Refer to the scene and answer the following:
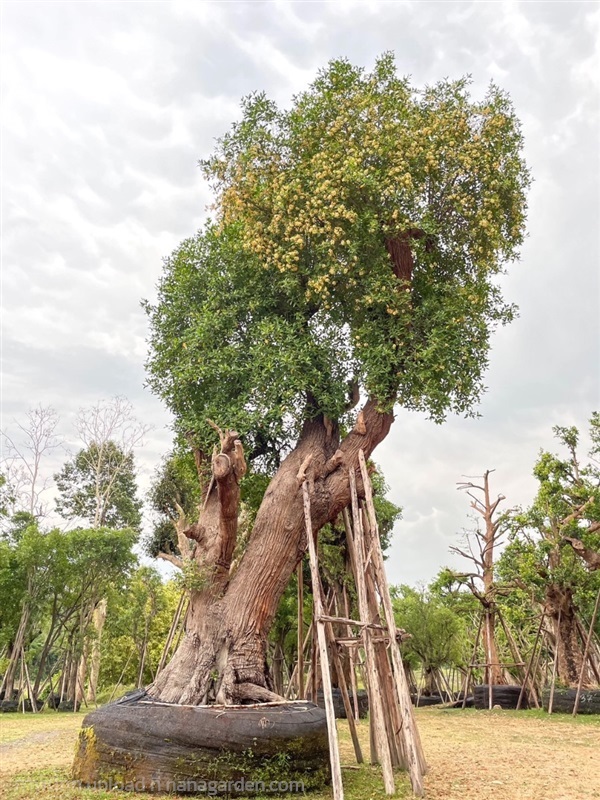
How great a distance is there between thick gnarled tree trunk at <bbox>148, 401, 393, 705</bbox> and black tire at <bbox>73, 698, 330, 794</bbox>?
0.97m

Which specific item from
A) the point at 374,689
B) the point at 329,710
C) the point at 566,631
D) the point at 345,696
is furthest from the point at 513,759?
the point at 566,631

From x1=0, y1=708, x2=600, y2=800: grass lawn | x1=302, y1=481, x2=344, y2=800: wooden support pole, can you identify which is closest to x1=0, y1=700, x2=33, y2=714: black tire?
x1=0, y1=708, x2=600, y2=800: grass lawn

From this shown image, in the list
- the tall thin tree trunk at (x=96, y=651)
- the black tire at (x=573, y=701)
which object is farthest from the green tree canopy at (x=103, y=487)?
the black tire at (x=573, y=701)

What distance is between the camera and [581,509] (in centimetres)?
1394

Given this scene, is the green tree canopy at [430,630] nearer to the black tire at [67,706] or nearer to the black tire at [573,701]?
the black tire at [573,701]

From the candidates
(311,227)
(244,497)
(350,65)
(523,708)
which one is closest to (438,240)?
(311,227)

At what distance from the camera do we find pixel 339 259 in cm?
877

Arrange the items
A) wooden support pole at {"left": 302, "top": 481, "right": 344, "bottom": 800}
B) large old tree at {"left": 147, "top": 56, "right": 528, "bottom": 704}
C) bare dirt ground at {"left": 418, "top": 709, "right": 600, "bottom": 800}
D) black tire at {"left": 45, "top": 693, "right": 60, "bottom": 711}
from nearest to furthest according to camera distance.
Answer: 1. wooden support pole at {"left": 302, "top": 481, "right": 344, "bottom": 800}
2. bare dirt ground at {"left": 418, "top": 709, "right": 600, "bottom": 800}
3. large old tree at {"left": 147, "top": 56, "right": 528, "bottom": 704}
4. black tire at {"left": 45, "top": 693, "right": 60, "bottom": 711}

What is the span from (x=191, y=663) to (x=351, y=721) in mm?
1878

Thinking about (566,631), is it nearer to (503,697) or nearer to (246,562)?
(503,697)

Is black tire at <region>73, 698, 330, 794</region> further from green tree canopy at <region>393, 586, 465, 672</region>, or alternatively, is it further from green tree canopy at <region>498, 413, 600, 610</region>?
green tree canopy at <region>393, 586, 465, 672</region>

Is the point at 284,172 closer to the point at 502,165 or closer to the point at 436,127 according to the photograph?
the point at 436,127

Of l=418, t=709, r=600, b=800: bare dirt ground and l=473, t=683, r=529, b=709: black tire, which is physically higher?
l=473, t=683, r=529, b=709: black tire

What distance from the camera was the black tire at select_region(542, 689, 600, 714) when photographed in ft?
45.2
